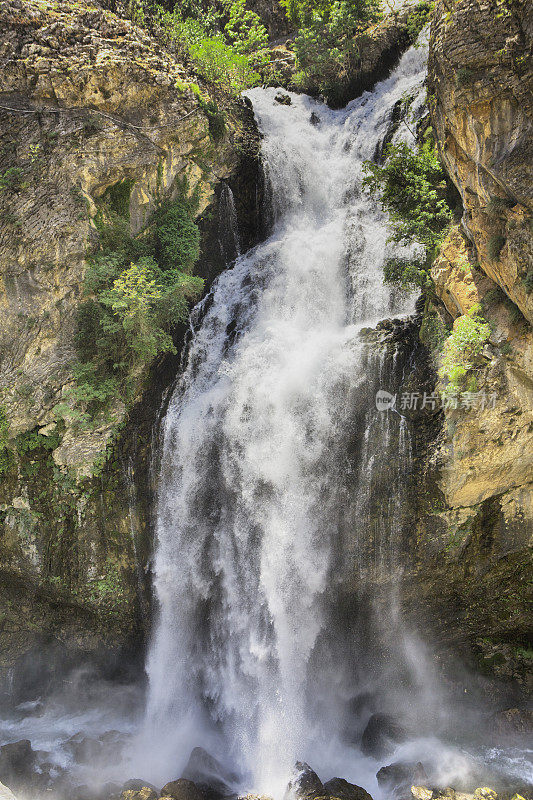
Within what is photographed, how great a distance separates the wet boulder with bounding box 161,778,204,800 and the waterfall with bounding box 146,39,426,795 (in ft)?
3.35

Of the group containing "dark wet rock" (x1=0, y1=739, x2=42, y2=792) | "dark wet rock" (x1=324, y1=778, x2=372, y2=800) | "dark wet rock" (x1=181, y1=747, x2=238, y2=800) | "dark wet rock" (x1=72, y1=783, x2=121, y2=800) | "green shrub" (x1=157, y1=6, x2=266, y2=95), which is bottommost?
"dark wet rock" (x1=0, y1=739, x2=42, y2=792)

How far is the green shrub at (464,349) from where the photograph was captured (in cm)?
737

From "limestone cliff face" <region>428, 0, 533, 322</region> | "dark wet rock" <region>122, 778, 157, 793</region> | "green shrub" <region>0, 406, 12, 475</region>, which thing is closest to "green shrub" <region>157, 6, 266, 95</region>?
"limestone cliff face" <region>428, 0, 533, 322</region>

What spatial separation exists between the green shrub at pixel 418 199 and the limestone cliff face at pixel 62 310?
219 inches

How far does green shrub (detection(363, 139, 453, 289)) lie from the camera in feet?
28.7

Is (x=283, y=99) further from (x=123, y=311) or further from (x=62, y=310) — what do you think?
(x=62, y=310)

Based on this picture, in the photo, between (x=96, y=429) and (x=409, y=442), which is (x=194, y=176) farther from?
(x=409, y=442)

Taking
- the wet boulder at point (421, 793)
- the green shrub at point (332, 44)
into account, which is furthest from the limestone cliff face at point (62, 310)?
the green shrub at point (332, 44)

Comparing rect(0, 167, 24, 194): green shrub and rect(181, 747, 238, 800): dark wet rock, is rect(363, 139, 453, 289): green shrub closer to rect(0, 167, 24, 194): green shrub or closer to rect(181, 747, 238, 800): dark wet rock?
rect(0, 167, 24, 194): green shrub

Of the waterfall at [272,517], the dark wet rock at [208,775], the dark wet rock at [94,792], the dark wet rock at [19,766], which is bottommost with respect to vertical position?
the dark wet rock at [19,766]

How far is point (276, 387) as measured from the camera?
9.82m

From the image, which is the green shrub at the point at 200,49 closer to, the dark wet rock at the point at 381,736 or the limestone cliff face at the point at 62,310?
the limestone cliff face at the point at 62,310

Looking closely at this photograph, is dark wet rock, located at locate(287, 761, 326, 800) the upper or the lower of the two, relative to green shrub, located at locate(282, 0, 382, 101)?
lower

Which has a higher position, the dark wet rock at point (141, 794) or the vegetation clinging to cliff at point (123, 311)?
the vegetation clinging to cliff at point (123, 311)
